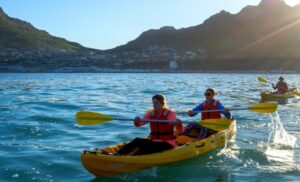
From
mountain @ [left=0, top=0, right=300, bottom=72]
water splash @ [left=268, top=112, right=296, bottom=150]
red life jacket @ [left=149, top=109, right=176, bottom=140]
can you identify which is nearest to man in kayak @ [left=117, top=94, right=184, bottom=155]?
red life jacket @ [left=149, top=109, right=176, bottom=140]

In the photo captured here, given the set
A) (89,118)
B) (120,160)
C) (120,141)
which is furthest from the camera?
(120,141)

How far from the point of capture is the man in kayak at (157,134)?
10031 mm

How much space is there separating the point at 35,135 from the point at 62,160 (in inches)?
164

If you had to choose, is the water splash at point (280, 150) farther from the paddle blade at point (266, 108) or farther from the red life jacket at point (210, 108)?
the red life jacket at point (210, 108)

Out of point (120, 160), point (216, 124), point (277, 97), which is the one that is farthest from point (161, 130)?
point (277, 97)

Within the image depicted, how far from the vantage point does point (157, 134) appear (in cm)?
1072

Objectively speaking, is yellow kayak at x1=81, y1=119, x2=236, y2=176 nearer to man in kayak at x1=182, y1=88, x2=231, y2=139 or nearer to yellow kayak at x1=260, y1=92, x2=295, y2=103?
man in kayak at x1=182, y1=88, x2=231, y2=139

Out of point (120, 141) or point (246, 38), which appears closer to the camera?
point (120, 141)

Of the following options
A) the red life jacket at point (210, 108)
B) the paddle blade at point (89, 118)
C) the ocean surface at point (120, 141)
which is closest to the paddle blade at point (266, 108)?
the red life jacket at point (210, 108)

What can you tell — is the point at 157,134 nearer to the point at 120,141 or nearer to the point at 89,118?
the point at 89,118

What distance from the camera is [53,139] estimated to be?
14.5 metres

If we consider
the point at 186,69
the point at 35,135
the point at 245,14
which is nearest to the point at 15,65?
the point at 186,69

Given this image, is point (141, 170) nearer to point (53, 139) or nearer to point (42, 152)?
point (42, 152)

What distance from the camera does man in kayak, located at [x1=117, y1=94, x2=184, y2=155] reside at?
10.0 meters
